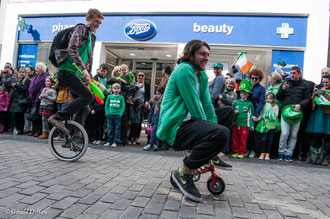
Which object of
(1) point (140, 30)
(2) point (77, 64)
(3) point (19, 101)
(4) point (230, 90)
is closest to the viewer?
(2) point (77, 64)

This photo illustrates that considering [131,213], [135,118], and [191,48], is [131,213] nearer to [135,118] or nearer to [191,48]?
[191,48]

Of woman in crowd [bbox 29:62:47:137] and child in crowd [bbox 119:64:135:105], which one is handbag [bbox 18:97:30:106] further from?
child in crowd [bbox 119:64:135:105]

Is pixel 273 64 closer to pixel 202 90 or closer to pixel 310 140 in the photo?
pixel 310 140

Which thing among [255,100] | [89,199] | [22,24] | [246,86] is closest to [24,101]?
[89,199]

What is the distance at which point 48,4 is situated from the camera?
43.6 feet

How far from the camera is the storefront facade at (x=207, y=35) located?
10.5m

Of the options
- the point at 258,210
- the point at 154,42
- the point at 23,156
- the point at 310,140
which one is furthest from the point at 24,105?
the point at 310,140

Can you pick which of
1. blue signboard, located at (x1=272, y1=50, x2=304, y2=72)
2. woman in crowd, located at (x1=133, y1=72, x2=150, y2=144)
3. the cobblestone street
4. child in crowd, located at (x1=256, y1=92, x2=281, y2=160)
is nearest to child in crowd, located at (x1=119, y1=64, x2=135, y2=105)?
woman in crowd, located at (x1=133, y1=72, x2=150, y2=144)

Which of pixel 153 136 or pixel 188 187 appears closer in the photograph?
pixel 188 187

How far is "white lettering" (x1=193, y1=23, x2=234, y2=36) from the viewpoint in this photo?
36.0ft

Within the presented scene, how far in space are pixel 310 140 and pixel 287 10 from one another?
285 inches

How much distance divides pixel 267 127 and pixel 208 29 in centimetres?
677

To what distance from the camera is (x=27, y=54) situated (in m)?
13.8

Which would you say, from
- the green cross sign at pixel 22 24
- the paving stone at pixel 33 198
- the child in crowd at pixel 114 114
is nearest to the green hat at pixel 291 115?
the child in crowd at pixel 114 114
